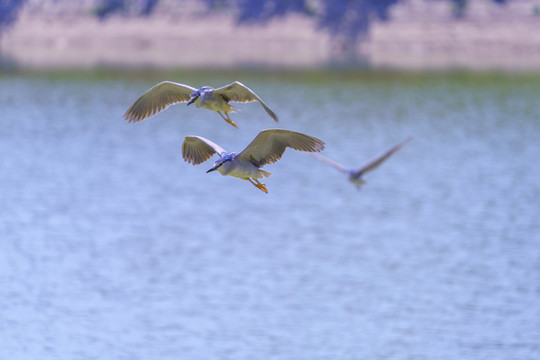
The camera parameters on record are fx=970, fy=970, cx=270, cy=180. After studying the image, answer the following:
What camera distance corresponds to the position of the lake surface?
20.7 metres

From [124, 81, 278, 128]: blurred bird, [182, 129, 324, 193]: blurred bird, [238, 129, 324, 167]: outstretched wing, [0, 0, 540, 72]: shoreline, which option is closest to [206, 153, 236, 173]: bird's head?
[182, 129, 324, 193]: blurred bird

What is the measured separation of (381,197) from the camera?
32844mm

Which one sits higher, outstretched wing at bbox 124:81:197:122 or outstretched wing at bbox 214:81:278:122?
outstretched wing at bbox 124:81:197:122

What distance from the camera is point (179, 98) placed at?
12883 millimetres

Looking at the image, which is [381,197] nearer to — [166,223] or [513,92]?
[166,223]

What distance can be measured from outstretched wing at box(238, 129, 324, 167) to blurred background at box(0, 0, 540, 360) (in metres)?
8.58

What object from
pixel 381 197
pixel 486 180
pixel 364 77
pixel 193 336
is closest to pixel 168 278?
pixel 193 336

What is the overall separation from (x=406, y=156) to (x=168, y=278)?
1782 centimetres

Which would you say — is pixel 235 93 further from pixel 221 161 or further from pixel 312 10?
pixel 312 10

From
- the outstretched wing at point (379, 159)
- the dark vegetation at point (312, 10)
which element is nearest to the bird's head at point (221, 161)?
the outstretched wing at point (379, 159)

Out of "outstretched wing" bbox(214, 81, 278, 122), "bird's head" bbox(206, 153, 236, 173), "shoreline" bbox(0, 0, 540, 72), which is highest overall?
"shoreline" bbox(0, 0, 540, 72)

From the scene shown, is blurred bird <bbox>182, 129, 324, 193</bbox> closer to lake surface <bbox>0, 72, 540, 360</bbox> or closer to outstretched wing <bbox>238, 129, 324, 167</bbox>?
outstretched wing <bbox>238, 129, 324, 167</bbox>

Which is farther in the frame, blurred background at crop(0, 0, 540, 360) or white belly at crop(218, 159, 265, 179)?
blurred background at crop(0, 0, 540, 360)

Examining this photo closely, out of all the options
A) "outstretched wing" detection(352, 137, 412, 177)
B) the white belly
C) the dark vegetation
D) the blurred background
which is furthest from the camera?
the dark vegetation
